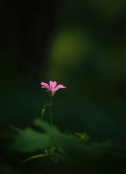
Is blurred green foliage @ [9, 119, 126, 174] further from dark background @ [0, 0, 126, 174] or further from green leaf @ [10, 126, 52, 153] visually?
dark background @ [0, 0, 126, 174]

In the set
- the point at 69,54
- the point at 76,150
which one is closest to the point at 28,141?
the point at 76,150

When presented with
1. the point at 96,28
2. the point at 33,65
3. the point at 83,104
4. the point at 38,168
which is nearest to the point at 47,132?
the point at 38,168

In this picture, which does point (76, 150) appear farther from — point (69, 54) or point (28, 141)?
point (69, 54)

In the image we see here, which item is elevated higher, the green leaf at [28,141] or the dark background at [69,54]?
the dark background at [69,54]

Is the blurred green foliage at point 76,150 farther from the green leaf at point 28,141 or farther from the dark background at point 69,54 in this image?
the dark background at point 69,54

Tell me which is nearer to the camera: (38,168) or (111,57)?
(38,168)

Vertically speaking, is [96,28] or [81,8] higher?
[81,8]

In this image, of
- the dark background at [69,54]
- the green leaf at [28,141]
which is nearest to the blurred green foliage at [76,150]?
the green leaf at [28,141]

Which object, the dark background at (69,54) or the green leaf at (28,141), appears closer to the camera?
the green leaf at (28,141)

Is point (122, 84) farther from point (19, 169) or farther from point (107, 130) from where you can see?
point (19, 169)
